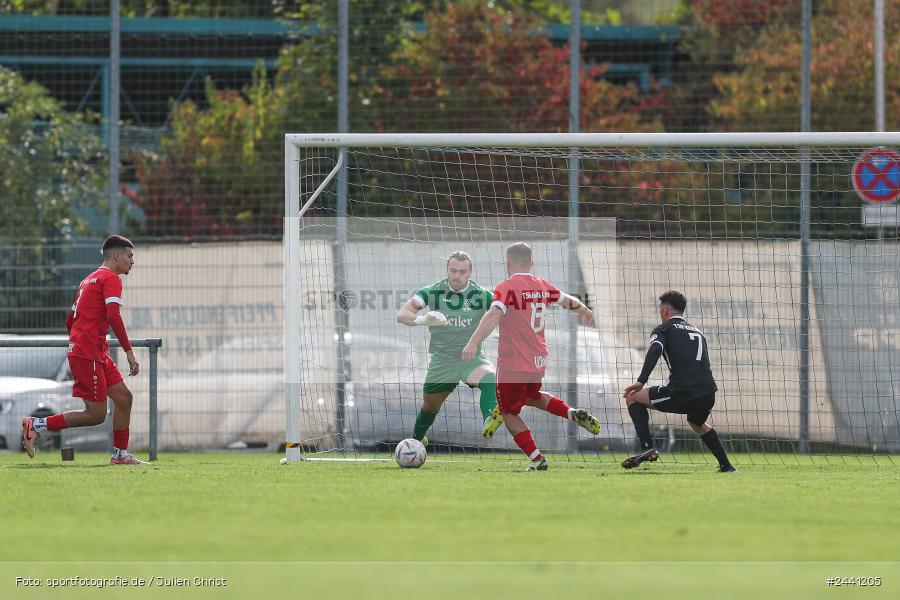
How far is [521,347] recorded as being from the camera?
10.5 m

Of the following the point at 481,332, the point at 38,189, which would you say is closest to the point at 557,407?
the point at 481,332

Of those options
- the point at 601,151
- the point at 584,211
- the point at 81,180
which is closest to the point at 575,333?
the point at 601,151

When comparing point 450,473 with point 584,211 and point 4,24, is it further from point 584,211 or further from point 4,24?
point 4,24

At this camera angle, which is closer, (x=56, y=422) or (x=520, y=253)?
(x=520, y=253)

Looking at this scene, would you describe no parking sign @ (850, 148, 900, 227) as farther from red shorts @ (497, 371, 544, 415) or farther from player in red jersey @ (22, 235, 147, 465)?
player in red jersey @ (22, 235, 147, 465)

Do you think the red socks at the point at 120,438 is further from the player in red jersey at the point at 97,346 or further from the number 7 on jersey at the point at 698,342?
the number 7 on jersey at the point at 698,342

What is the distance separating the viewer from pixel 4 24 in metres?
18.0

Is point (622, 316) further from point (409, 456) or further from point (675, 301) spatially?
point (409, 456)

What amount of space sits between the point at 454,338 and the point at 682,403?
6.57ft

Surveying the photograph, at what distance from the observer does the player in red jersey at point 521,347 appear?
10.4 m

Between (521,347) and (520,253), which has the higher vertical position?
(520,253)

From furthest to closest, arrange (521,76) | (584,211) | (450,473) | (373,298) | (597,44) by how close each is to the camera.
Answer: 1. (597,44)
2. (521,76)
3. (584,211)
4. (373,298)
5. (450,473)

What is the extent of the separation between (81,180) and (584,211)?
8.81m

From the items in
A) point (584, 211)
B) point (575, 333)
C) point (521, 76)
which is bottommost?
point (575, 333)
